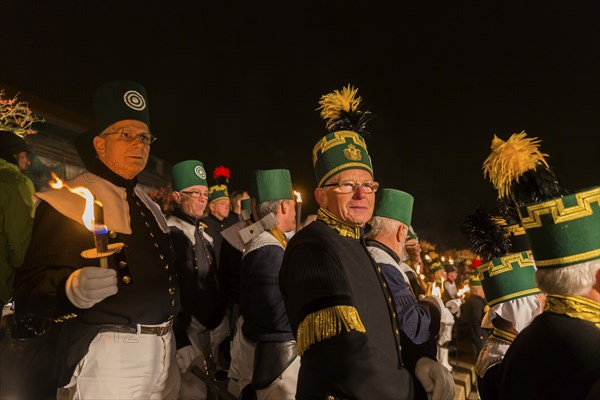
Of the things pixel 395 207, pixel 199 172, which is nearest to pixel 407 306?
pixel 395 207

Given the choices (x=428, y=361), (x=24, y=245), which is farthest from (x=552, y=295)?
(x=24, y=245)

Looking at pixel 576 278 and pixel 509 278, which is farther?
pixel 509 278

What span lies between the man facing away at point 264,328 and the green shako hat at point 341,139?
4.25ft

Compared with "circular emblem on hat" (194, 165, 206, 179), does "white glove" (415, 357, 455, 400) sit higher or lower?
lower

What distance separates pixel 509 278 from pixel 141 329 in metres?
2.82

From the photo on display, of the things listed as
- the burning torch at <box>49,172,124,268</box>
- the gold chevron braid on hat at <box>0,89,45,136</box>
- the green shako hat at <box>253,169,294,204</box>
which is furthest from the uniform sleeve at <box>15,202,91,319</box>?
the green shako hat at <box>253,169,294,204</box>

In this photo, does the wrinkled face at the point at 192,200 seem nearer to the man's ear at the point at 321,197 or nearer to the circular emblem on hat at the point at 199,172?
the circular emblem on hat at the point at 199,172

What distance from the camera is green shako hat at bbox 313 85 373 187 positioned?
3268 mm

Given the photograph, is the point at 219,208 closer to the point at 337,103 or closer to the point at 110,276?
the point at 337,103

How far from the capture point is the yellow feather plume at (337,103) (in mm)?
3584

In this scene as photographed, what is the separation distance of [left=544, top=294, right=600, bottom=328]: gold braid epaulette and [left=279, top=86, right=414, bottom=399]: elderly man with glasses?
0.91 metres

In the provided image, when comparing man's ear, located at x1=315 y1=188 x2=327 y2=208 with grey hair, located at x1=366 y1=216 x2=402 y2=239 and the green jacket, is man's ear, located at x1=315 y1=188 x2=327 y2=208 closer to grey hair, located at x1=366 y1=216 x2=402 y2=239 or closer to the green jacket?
grey hair, located at x1=366 y1=216 x2=402 y2=239

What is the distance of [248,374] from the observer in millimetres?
4758

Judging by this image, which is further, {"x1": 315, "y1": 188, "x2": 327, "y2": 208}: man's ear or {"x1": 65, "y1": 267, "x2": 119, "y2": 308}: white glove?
{"x1": 315, "y1": 188, "x2": 327, "y2": 208}: man's ear
